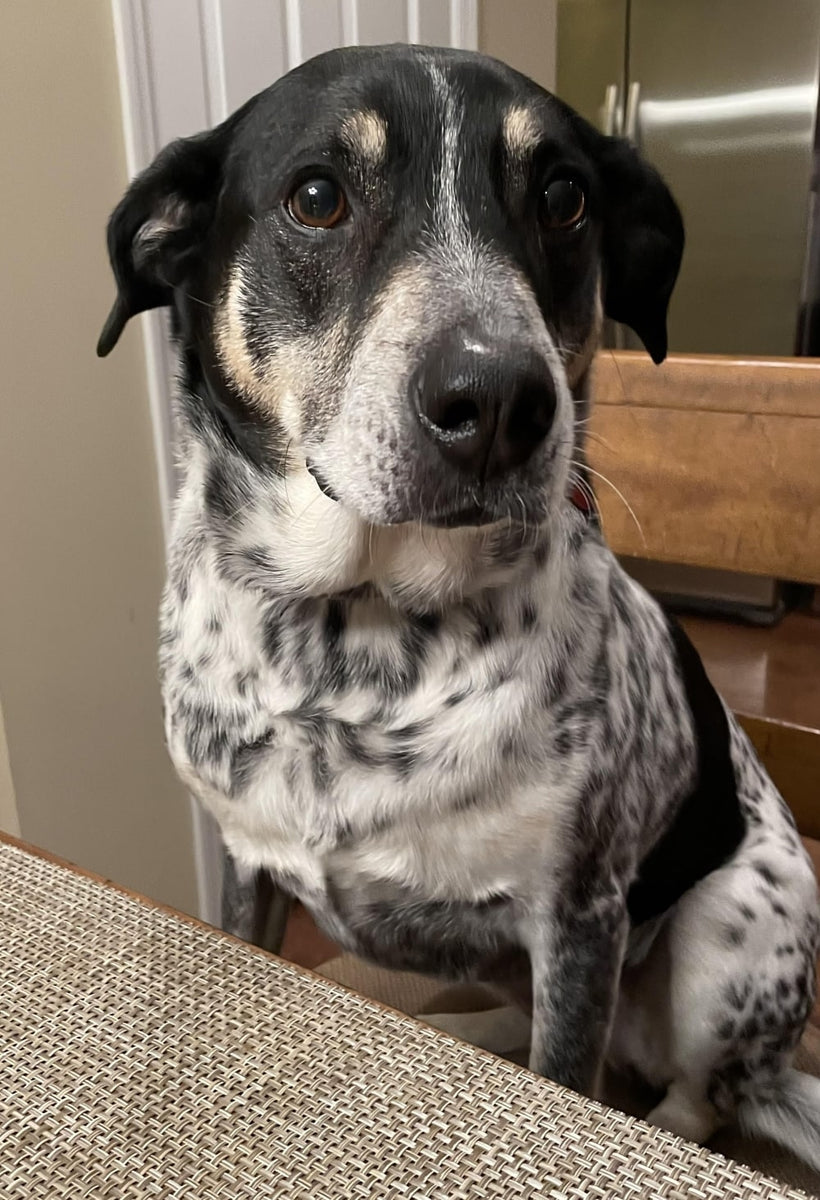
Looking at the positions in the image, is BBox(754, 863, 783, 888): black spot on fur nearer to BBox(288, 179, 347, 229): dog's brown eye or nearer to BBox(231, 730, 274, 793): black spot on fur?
BBox(231, 730, 274, 793): black spot on fur

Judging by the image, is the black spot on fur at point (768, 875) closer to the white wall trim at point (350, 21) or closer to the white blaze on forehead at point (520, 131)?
the white blaze on forehead at point (520, 131)

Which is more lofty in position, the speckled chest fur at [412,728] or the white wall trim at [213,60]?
the white wall trim at [213,60]

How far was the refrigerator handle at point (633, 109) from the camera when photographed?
330 centimetres

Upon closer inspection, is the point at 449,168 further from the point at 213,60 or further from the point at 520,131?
the point at 213,60

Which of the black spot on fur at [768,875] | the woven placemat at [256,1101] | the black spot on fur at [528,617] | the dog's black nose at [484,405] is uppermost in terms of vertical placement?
the dog's black nose at [484,405]

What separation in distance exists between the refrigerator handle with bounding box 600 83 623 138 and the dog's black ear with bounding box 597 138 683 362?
2.53 m

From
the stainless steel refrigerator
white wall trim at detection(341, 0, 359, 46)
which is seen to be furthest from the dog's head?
the stainless steel refrigerator

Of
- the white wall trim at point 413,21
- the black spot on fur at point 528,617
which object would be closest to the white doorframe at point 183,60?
the white wall trim at point 413,21

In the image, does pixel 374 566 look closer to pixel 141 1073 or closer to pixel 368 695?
pixel 368 695

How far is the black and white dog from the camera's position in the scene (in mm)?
833

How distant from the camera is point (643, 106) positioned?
10.9 ft

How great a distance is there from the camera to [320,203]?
883mm

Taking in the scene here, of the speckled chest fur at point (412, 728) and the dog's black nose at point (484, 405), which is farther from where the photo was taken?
the speckled chest fur at point (412, 728)

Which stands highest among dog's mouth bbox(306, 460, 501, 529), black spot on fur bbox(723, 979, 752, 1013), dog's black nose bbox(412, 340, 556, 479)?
dog's black nose bbox(412, 340, 556, 479)
